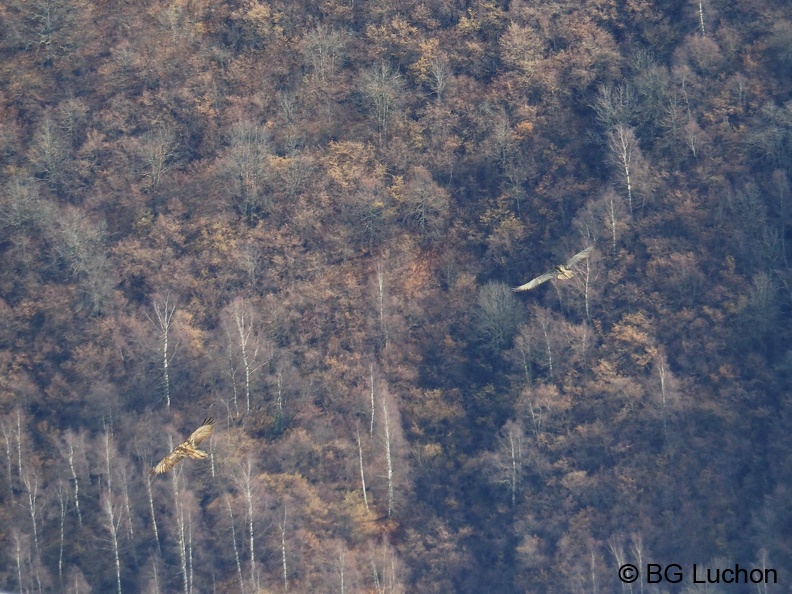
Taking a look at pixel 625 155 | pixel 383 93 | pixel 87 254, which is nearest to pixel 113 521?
pixel 87 254

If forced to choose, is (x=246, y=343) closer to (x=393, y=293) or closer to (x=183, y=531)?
(x=393, y=293)

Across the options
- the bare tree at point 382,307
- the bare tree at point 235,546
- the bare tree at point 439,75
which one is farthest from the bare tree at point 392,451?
the bare tree at point 439,75

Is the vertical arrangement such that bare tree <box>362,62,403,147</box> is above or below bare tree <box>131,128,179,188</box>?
above

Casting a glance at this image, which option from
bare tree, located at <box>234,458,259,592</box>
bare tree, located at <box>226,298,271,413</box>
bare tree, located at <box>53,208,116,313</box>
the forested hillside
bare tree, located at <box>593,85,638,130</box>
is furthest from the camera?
bare tree, located at <box>593,85,638,130</box>

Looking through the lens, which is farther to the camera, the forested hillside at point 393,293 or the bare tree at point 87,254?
the bare tree at point 87,254

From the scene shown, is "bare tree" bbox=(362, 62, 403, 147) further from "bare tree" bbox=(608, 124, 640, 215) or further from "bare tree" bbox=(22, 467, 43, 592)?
"bare tree" bbox=(22, 467, 43, 592)

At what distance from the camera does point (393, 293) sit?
64.6 meters

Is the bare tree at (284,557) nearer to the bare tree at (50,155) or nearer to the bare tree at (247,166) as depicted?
the bare tree at (247,166)

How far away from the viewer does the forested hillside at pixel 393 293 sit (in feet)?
184

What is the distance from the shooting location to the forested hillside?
184 ft

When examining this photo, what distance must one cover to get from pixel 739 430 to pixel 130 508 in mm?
31255

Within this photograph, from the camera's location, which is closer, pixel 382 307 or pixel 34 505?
pixel 34 505

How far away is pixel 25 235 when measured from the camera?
67.0 meters

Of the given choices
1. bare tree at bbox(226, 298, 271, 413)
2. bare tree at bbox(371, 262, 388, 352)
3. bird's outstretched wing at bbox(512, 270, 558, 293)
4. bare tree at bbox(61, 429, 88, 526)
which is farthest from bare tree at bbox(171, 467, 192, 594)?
bird's outstretched wing at bbox(512, 270, 558, 293)
